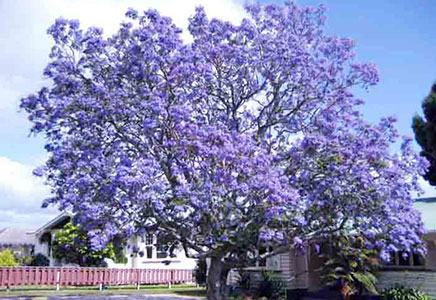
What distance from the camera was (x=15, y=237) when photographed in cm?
5581

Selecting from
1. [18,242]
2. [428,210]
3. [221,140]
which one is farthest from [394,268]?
[18,242]

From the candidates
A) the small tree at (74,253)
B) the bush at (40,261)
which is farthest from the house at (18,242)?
the small tree at (74,253)

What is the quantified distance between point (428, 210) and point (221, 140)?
11910mm

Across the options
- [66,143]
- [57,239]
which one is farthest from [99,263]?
[66,143]

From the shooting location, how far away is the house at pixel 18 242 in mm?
53562

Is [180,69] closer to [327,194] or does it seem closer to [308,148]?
[308,148]

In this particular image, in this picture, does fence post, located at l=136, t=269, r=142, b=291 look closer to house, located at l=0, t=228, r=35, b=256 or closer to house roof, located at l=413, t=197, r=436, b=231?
house roof, located at l=413, t=197, r=436, b=231

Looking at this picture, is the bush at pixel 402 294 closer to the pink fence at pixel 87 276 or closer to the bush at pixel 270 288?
the bush at pixel 270 288

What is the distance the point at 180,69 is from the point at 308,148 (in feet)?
15.4

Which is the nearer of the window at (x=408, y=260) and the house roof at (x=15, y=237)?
the window at (x=408, y=260)

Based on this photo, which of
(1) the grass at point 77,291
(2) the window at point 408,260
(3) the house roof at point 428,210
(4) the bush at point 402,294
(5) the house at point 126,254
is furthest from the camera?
(5) the house at point 126,254

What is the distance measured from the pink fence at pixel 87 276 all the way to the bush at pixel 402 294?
16728mm

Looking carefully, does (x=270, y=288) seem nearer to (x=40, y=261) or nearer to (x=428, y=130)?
(x=428, y=130)

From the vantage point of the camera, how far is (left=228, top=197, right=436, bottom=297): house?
20.2m
